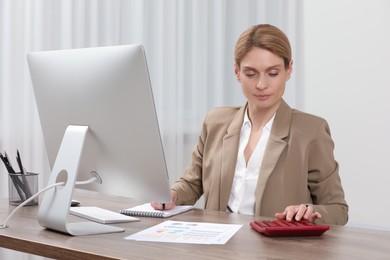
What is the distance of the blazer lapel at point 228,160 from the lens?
2059mm

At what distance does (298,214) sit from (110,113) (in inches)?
Result: 23.3

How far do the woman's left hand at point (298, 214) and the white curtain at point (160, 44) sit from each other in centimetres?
168

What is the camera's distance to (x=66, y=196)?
5.08 ft

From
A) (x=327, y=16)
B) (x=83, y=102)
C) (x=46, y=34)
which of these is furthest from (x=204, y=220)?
(x=327, y=16)

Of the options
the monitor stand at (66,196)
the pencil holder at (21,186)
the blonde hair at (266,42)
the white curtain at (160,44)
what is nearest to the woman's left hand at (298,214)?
the monitor stand at (66,196)

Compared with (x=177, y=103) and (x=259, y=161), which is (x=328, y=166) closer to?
(x=259, y=161)

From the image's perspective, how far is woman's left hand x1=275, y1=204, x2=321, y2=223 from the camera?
163 centimetres

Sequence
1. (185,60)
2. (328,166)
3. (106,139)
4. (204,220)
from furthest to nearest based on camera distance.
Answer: (185,60) < (328,166) < (204,220) < (106,139)

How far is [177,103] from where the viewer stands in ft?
11.3

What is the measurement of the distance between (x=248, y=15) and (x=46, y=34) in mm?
1254

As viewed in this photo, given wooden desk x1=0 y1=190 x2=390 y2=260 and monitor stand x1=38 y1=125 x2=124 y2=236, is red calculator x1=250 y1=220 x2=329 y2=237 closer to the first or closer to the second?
wooden desk x1=0 y1=190 x2=390 y2=260

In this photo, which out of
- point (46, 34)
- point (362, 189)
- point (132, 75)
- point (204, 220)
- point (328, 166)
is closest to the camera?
point (132, 75)

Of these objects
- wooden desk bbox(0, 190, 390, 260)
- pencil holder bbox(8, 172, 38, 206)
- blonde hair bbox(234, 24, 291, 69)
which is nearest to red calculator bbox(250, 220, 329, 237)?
wooden desk bbox(0, 190, 390, 260)

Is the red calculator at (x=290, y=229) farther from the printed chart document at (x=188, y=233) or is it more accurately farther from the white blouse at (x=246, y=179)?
the white blouse at (x=246, y=179)
